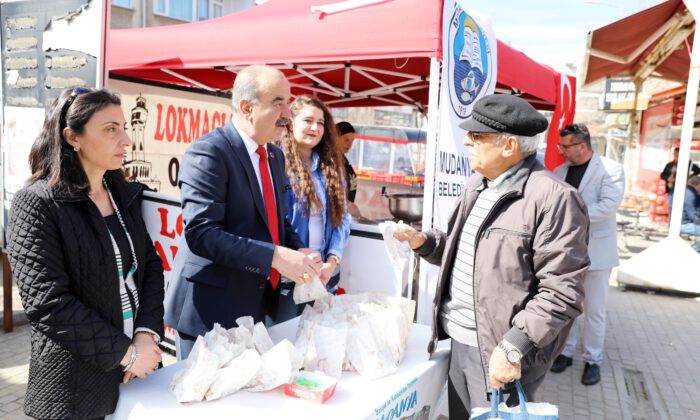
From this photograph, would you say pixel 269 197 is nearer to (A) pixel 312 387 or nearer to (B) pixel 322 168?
(B) pixel 322 168

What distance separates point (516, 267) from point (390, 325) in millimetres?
498

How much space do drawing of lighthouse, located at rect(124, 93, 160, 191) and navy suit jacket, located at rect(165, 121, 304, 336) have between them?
8.17ft

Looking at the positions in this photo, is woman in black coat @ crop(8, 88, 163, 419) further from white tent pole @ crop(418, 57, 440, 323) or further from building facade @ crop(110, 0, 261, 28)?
building facade @ crop(110, 0, 261, 28)

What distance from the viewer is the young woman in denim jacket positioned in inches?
101

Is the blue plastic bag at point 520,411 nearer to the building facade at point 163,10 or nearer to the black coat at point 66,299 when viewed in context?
the black coat at point 66,299

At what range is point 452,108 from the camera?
3.13m

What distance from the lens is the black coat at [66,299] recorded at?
1.38 m

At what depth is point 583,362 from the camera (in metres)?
4.44

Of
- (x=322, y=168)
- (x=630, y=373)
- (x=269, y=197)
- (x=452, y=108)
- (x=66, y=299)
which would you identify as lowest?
(x=630, y=373)

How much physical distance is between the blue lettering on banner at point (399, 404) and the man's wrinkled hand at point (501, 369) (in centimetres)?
27

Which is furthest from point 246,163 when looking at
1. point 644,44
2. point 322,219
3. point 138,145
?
point 644,44

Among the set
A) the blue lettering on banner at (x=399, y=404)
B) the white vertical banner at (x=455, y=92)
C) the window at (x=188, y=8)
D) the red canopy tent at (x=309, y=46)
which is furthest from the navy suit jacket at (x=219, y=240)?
the window at (x=188, y=8)

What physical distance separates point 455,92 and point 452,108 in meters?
0.12

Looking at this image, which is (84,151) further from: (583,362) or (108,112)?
(583,362)
